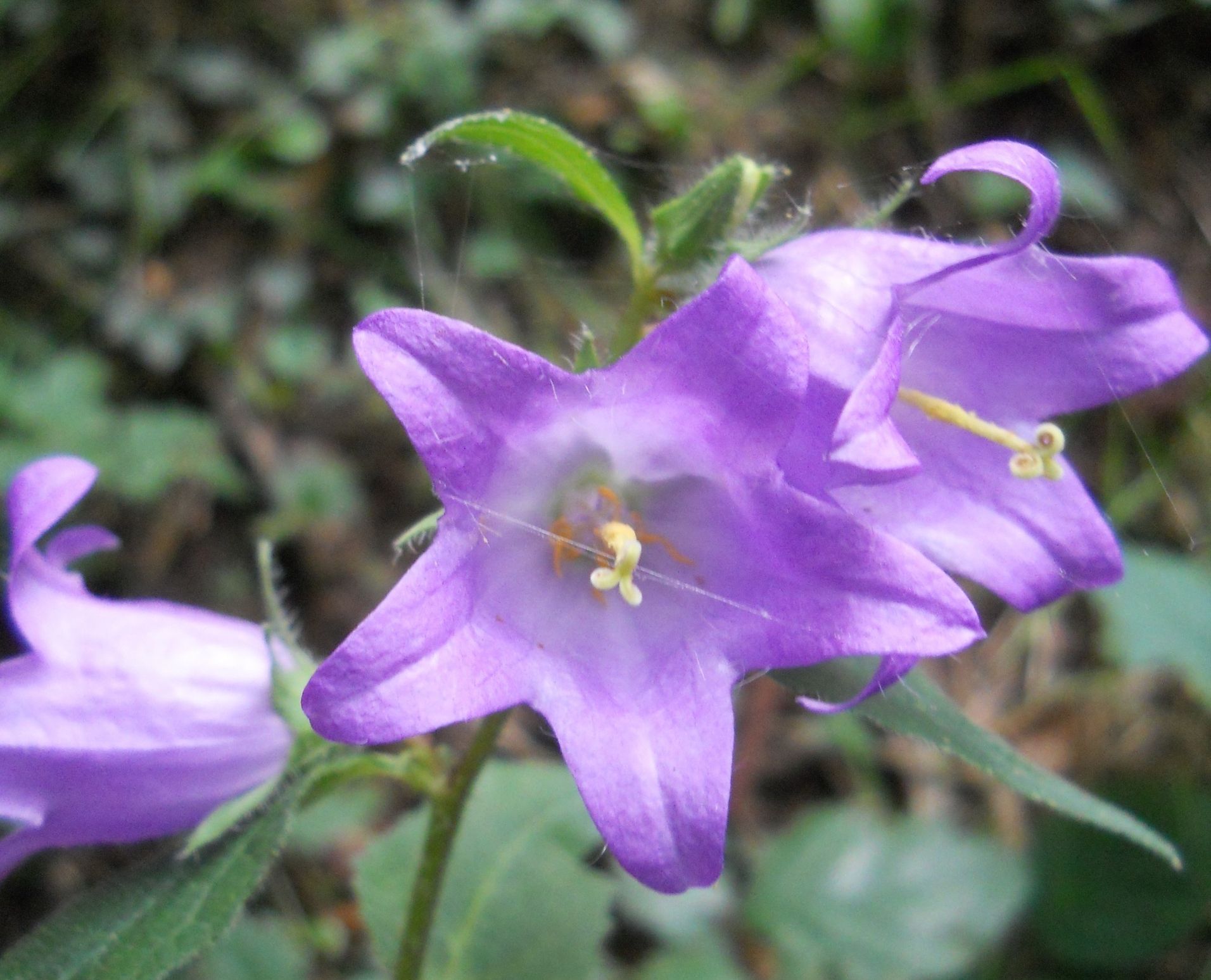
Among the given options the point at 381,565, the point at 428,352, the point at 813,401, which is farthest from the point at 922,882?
the point at 428,352

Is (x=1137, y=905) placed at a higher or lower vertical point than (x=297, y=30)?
lower

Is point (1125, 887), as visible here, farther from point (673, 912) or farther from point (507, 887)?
point (507, 887)

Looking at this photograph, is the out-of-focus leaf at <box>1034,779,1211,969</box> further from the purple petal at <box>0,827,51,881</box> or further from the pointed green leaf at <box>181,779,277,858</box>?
the purple petal at <box>0,827,51,881</box>

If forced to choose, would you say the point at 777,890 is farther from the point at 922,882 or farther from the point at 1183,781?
the point at 1183,781

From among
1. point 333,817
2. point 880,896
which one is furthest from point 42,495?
point 880,896

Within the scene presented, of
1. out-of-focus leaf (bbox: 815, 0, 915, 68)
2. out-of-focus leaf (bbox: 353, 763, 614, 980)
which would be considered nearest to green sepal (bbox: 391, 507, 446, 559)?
out-of-focus leaf (bbox: 353, 763, 614, 980)

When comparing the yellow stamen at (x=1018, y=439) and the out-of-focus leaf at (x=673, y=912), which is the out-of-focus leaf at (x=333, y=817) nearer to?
the out-of-focus leaf at (x=673, y=912)
